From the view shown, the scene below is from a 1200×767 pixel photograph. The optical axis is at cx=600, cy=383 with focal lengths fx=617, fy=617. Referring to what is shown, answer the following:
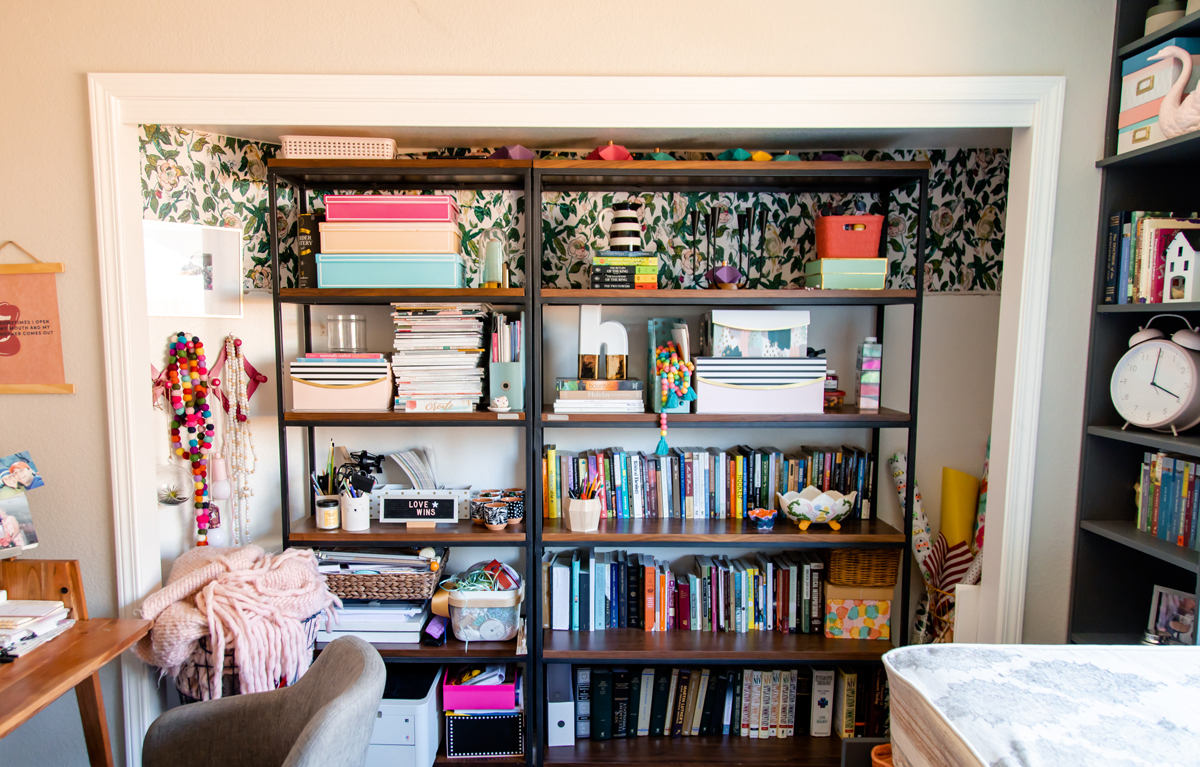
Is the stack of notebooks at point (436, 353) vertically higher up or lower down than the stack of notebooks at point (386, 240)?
lower down

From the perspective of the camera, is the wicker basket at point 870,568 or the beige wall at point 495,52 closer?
the beige wall at point 495,52

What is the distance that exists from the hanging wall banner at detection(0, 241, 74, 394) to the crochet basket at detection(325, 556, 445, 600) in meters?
1.01

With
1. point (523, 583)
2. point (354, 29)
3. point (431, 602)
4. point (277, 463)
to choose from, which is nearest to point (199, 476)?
point (277, 463)

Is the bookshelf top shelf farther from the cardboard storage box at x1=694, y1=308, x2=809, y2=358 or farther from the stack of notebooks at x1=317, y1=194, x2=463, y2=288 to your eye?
the stack of notebooks at x1=317, y1=194, x2=463, y2=288

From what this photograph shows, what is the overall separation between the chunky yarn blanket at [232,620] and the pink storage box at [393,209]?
1.11 meters

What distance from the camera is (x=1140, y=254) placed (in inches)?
66.3

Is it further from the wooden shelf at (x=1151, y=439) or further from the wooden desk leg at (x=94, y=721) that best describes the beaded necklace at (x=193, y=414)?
the wooden shelf at (x=1151, y=439)

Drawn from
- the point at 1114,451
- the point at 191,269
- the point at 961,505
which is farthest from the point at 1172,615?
the point at 191,269

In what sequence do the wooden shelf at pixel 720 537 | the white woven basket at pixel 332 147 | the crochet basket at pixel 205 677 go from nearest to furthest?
the crochet basket at pixel 205 677, the white woven basket at pixel 332 147, the wooden shelf at pixel 720 537

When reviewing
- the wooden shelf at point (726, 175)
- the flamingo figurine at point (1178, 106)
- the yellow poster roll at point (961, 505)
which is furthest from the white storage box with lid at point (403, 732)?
the flamingo figurine at point (1178, 106)

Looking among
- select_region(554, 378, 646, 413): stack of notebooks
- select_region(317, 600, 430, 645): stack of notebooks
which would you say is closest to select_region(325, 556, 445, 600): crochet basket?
select_region(317, 600, 430, 645): stack of notebooks

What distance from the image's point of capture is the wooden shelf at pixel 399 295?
2021 millimetres

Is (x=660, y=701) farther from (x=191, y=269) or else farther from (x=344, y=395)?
(x=191, y=269)

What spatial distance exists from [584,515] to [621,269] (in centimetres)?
84
